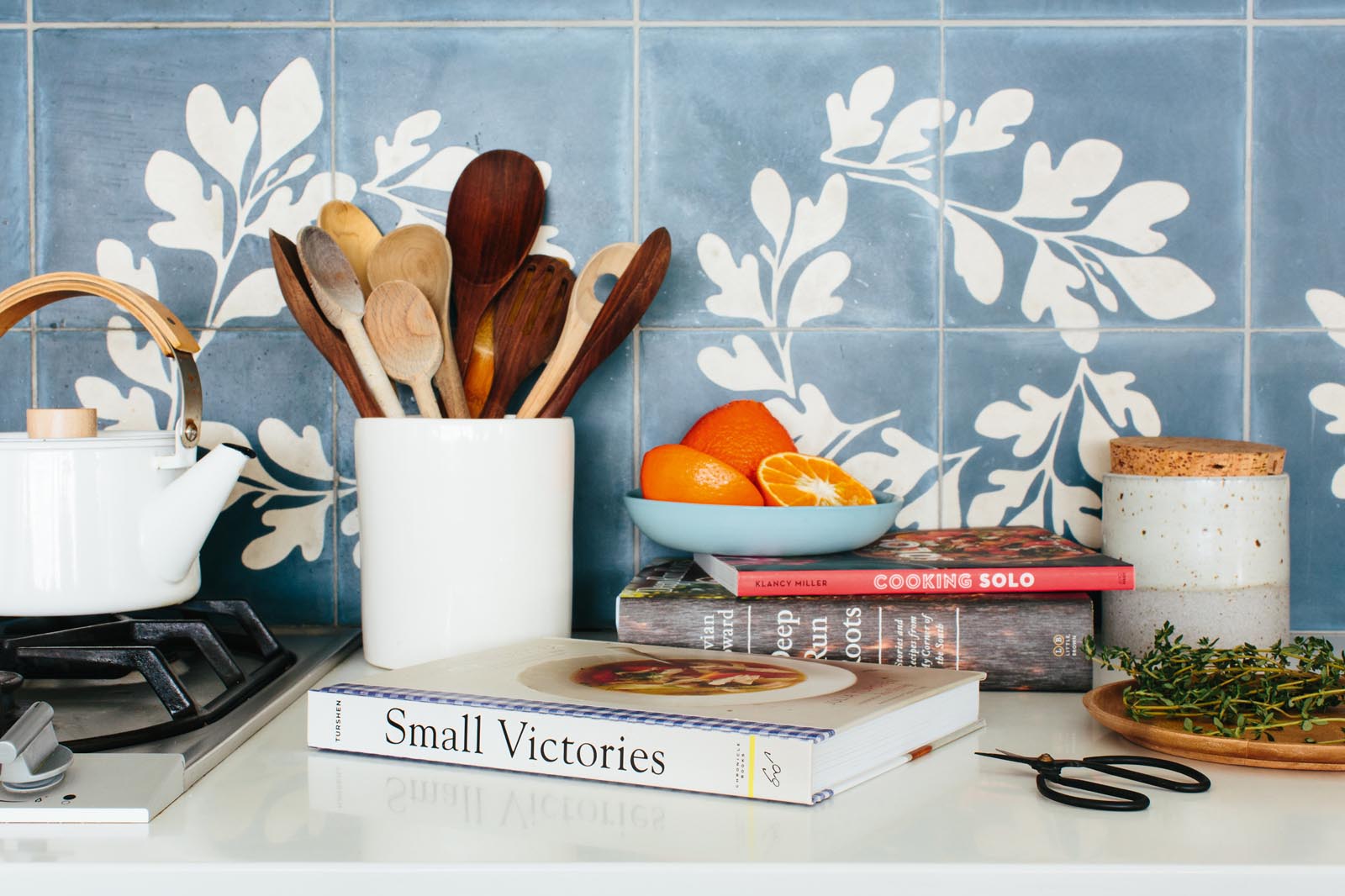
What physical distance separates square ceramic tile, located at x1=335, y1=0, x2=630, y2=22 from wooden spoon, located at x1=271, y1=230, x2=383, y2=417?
255mm

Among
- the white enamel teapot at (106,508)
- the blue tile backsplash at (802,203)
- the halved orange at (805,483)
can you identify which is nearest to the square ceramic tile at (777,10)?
the blue tile backsplash at (802,203)

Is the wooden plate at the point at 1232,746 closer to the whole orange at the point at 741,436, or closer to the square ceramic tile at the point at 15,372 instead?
the whole orange at the point at 741,436

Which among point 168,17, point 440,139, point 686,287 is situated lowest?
point 686,287

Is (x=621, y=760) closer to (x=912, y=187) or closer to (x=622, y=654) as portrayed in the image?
(x=622, y=654)

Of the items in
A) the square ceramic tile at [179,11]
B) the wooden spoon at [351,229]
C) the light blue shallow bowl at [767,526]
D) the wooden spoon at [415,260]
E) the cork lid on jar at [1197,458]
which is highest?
the square ceramic tile at [179,11]

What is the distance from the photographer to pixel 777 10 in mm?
952

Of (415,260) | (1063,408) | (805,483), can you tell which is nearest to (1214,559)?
(1063,408)

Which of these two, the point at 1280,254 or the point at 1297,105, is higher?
the point at 1297,105

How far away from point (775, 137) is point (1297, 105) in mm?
456

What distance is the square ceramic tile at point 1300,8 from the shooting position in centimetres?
94

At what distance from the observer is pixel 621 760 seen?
0.55 m

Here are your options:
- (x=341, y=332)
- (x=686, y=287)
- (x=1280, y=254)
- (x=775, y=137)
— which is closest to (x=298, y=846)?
(x=341, y=332)

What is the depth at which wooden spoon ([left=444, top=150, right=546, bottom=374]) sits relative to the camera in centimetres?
92

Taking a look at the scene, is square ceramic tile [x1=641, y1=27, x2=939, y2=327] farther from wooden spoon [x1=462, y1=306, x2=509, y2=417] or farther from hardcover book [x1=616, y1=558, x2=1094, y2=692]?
hardcover book [x1=616, y1=558, x2=1094, y2=692]
